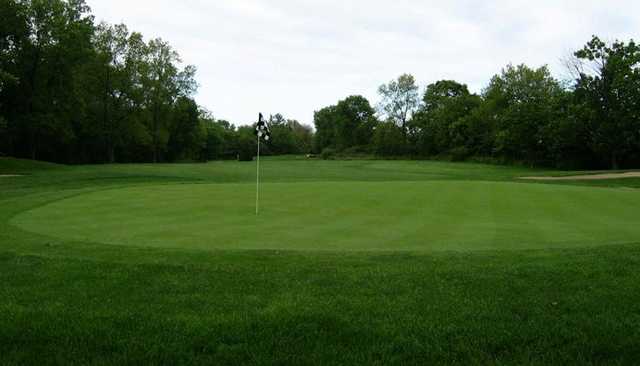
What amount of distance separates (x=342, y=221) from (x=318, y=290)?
16.9 ft

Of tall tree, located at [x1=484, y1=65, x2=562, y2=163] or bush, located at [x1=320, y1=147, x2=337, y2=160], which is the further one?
bush, located at [x1=320, y1=147, x2=337, y2=160]

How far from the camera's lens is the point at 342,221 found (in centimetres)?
1062

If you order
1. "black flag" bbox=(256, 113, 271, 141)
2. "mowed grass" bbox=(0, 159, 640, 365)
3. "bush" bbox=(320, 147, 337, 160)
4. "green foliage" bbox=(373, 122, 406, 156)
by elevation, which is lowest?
"mowed grass" bbox=(0, 159, 640, 365)

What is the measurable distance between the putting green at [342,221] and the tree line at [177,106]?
81.4 ft

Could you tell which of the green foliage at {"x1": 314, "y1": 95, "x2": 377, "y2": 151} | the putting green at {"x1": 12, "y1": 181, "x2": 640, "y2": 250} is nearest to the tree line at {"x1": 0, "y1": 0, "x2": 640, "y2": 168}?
the green foliage at {"x1": 314, "y1": 95, "x2": 377, "y2": 151}

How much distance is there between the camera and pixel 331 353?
3.94m

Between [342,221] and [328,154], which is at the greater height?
[328,154]

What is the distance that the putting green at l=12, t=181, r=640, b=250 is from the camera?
8383 mm

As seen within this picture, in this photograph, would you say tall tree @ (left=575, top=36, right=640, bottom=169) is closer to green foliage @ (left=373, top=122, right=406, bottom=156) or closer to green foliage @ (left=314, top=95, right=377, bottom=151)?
green foliage @ (left=373, top=122, right=406, bottom=156)

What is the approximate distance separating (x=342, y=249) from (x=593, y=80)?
1924 inches

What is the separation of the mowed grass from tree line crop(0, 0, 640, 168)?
2944cm

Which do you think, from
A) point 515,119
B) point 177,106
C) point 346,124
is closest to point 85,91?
point 177,106

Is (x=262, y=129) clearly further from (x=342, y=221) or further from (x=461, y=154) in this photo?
(x=461, y=154)

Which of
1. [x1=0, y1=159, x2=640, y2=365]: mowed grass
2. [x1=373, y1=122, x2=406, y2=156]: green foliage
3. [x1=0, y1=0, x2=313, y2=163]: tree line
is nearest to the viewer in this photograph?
[x1=0, y1=159, x2=640, y2=365]: mowed grass
